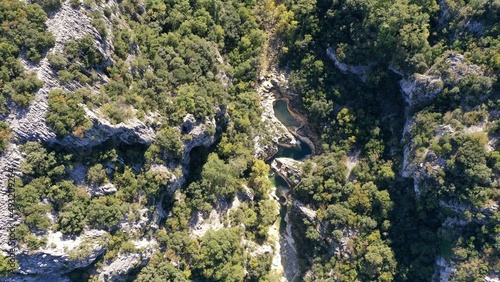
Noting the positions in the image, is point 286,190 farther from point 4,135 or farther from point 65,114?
point 4,135

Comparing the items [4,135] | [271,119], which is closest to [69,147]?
[4,135]

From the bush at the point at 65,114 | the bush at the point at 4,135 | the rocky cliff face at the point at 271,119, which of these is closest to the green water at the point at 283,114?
the rocky cliff face at the point at 271,119

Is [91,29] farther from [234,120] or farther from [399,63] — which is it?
[399,63]

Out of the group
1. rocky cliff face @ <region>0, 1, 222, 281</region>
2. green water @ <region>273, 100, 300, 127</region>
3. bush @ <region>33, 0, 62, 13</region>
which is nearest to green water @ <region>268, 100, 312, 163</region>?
green water @ <region>273, 100, 300, 127</region>

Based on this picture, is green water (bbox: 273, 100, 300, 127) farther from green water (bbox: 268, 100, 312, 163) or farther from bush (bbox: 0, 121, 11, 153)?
bush (bbox: 0, 121, 11, 153)

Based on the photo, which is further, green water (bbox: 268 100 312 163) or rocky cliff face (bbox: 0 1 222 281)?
green water (bbox: 268 100 312 163)

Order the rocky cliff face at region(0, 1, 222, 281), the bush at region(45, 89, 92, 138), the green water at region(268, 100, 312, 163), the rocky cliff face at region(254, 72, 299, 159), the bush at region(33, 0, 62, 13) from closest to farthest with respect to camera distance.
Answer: the rocky cliff face at region(0, 1, 222, 281)
the bush at region(45, 89, 92, 138)
the bush at region(33, 0, 62, 13)
the rocky cliff face at region(254, 72, 299, 159)
the green water at region(268, 100, 312, 163)

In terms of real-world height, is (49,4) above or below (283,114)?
below

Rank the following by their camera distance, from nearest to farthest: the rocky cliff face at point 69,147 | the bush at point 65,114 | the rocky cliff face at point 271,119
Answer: the rocky cliff face at point 69,147 < the bush at point 65,114 < the rocky cliff face at point 271,119

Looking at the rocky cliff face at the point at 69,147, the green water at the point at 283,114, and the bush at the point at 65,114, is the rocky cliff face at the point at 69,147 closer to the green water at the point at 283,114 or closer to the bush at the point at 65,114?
the bush at the point at 65,114
